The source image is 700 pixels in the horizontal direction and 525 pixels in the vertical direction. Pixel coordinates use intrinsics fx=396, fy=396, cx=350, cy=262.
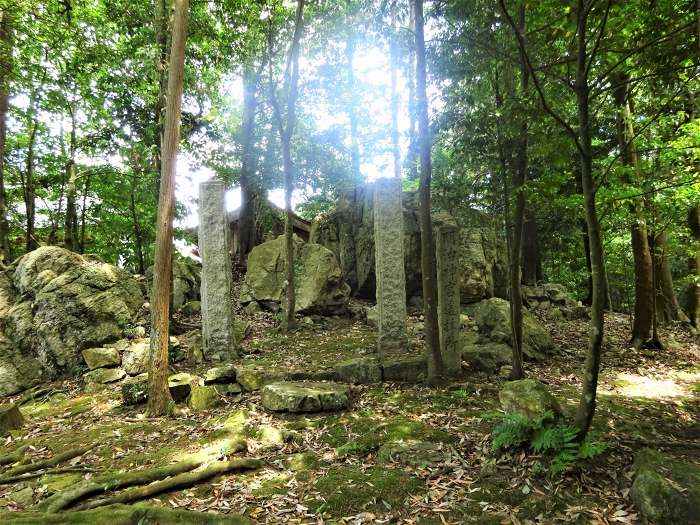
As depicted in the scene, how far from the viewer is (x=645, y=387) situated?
7324 mm

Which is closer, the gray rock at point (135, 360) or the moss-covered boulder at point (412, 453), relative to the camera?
the moss-covered boulder at point (412, 453)

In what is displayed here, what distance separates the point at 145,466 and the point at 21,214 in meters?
16.3

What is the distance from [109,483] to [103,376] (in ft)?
15.6

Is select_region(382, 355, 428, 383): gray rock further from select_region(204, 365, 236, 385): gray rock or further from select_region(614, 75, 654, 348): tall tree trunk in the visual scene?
select_region(614, 75, 654, 348): tall tree trunk

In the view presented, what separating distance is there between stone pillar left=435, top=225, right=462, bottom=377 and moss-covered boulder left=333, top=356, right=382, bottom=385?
1.34 m

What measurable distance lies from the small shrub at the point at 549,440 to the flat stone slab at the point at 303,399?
2620 mm

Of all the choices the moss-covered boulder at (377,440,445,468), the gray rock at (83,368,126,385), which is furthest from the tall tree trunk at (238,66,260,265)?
the moss-covered boulder at (377,440,445,468)

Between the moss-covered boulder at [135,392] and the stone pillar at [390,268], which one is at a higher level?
the stone pillar at [390,268]

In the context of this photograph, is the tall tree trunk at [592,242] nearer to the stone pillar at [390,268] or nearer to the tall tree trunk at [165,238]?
the stone pillar at [390,268]

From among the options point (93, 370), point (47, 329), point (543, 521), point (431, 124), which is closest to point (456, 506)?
point (543, 521)

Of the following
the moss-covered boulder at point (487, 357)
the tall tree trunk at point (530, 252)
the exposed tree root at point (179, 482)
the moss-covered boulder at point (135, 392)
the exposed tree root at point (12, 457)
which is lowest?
the exposed tree root at point (12, 457)

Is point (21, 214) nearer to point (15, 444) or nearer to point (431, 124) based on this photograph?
point (15, 444)

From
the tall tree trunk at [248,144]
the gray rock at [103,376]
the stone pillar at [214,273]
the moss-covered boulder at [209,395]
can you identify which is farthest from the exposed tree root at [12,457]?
the tall tree trunk at [248,144]

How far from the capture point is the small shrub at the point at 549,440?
3.97 m
